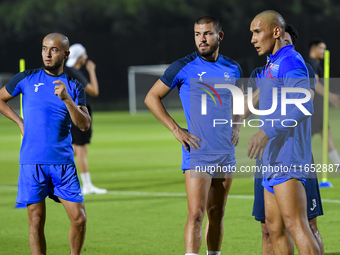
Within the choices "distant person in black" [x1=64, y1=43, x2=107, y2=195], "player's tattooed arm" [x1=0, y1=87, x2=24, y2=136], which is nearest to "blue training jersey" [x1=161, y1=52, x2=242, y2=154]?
"player's tattooed arm" [x1=0, y1=87, x2=24, y2=136]

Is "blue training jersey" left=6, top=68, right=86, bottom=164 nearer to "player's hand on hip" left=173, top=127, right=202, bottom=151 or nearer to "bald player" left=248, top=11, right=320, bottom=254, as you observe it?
"player's hand on hip" left=173, top=127, right=202, bottom=151

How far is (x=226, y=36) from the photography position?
1650 inches

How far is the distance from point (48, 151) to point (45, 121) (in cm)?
25

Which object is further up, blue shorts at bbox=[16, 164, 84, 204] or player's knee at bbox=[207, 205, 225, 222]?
blue shorts at bbox=[16, 164, 84, 204]

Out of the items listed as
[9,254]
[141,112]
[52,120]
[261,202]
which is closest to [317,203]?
[261,202]

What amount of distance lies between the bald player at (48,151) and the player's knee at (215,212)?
108 cm

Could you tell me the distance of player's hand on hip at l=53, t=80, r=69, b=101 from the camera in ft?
14.8

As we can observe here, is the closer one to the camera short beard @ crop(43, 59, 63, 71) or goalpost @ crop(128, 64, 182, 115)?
short beard @ crop(43, 59, 63, 71)

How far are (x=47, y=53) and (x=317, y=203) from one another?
252 centimetres

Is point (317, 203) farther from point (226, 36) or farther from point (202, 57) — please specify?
point (226, 36)

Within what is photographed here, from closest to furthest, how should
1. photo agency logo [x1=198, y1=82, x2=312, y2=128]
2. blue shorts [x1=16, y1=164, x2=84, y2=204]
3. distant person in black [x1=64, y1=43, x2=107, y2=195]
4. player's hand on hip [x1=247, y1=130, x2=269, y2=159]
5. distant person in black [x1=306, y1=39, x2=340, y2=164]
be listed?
photo agency logo [x1=198, y1=82, x2=312, y2=128]
player's hand on hip [x1=247, y1=130, x2=269, y2=159]
blue shorts [x1=16, y1=164, x2=84, y2=204]
distant person in black [x1=64, y1=43, x2=107, y2=195]
distant person in black [x1=306, y1=39, x2=340, y2=164]

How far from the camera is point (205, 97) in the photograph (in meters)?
4.82

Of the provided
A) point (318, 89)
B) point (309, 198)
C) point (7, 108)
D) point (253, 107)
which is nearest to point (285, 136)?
point (253, 107)

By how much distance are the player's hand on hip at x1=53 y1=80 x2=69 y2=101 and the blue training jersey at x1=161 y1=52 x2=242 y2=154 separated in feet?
2.59
